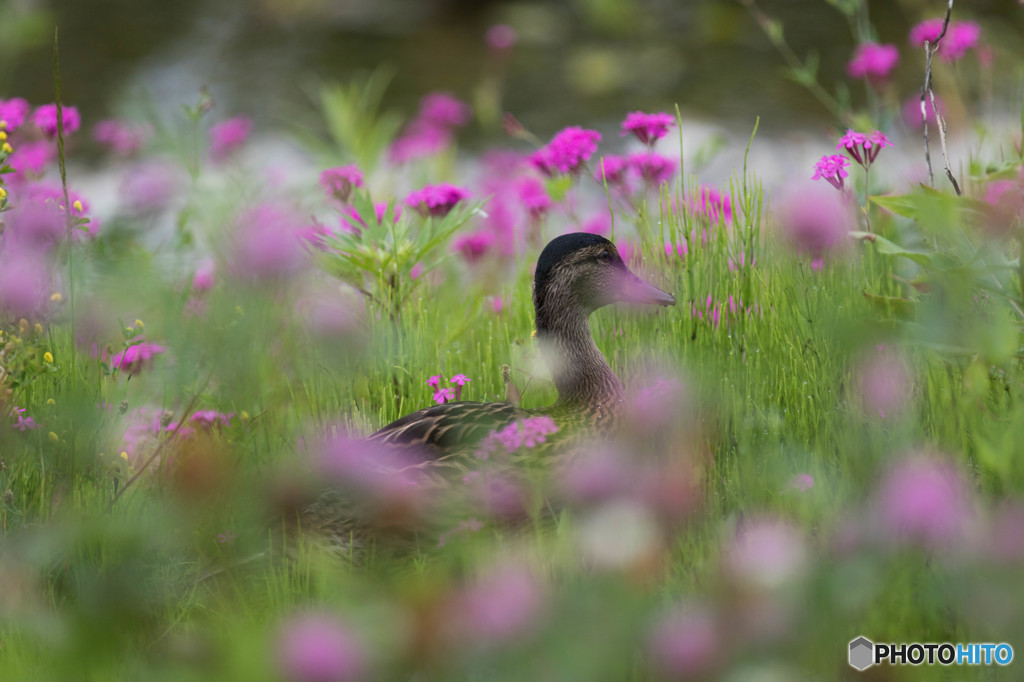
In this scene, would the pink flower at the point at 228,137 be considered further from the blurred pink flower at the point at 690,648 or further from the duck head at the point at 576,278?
the blurred pink flower at the point at 690,648

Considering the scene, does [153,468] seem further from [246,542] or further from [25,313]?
[246,542]

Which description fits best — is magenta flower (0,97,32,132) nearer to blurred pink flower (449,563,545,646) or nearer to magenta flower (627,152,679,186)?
magenta flower (627,152,679,186)

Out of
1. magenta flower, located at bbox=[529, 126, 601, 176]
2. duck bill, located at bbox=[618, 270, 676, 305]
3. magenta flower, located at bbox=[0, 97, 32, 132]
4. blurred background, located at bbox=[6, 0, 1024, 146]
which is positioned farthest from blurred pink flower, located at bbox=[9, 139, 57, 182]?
blurred background, located at bbox=[6, 0, 1024, 146]

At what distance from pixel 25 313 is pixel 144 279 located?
3.00ft

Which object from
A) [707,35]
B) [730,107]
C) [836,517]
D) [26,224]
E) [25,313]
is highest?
[707,35]

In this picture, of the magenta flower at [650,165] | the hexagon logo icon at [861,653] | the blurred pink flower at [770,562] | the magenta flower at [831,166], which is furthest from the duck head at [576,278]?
the blurred pink flower at [770,562]

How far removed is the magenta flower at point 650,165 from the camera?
11.4ft

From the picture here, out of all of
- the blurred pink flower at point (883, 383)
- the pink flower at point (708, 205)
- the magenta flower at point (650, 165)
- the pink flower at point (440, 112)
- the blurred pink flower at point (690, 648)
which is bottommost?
the blurred pink flower at point (690, 648)

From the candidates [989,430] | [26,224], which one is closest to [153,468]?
[26,224]

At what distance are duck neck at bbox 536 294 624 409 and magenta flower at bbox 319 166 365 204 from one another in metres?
0.87

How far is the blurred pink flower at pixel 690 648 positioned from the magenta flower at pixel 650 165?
2455 mm

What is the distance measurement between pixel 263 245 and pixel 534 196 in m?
2.84

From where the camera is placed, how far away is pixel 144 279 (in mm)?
1495

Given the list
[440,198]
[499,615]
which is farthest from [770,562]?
[440,198]
